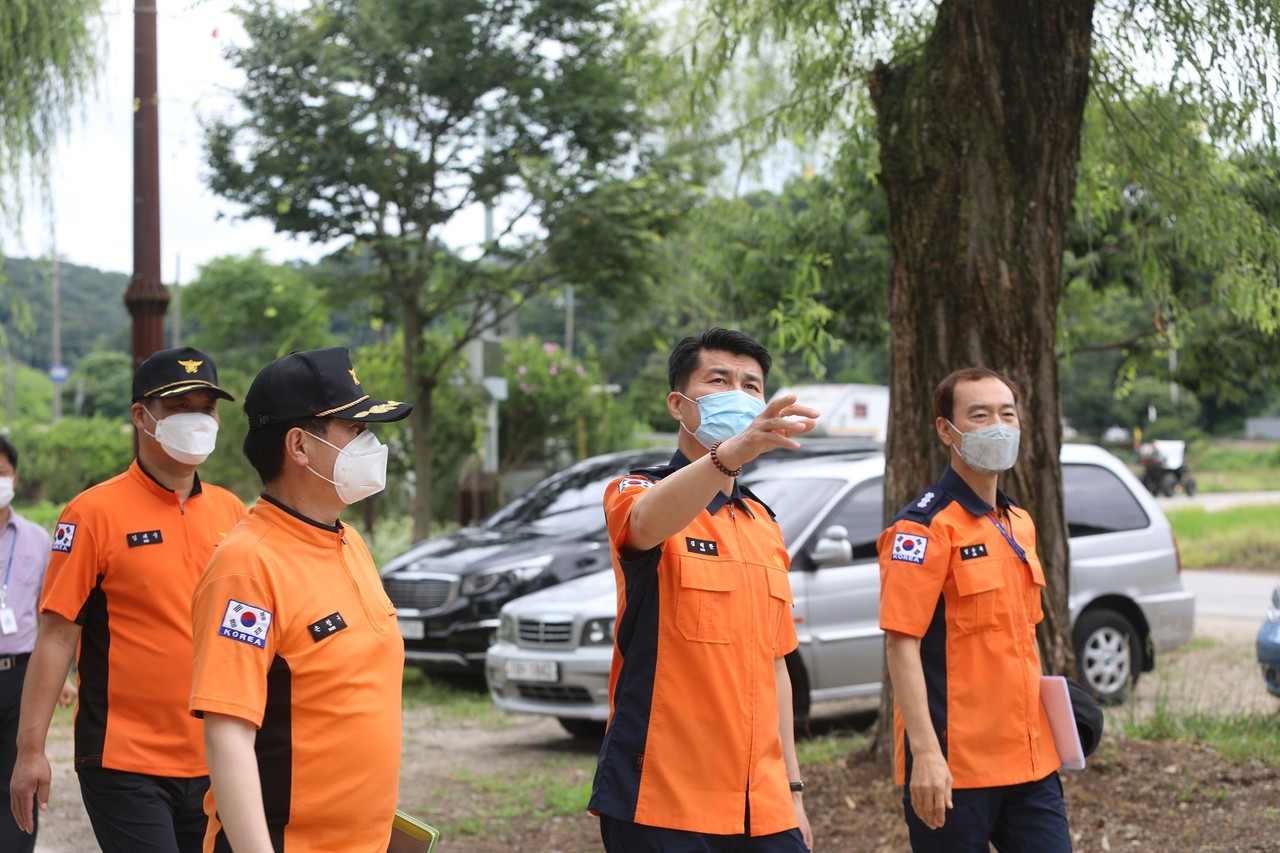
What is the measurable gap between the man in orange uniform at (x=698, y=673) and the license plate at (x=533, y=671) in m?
5.16

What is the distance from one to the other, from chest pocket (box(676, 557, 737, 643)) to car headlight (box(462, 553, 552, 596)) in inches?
269

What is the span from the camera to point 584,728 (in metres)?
9.42

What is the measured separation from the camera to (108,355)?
285ft

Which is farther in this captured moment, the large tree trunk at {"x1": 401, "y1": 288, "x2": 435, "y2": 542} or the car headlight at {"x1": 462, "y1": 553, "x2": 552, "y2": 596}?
the large tree trunk at {"x1": 401, "y1": 288, "x2": 435, "y2": 542}

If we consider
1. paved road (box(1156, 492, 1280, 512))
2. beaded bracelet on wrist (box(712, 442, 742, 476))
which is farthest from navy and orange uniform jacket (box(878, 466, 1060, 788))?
paved road (box(1156, 492, 1280, 512))

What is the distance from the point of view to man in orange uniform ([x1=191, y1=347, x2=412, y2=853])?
262cm

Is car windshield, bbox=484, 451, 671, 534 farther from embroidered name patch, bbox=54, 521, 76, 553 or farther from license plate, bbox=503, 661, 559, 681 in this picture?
embroidered name patch, bbox=54, 521, 76, 553

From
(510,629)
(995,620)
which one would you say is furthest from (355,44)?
(995,620)

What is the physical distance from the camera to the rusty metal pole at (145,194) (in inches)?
307

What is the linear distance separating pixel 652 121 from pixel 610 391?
267 inches

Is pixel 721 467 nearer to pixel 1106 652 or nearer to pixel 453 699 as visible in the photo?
pixel 1106 652

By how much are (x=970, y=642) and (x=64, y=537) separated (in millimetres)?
2614

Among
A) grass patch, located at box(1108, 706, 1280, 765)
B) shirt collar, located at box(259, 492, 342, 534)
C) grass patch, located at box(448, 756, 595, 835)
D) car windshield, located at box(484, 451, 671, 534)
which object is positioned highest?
shirt collar, located at box(259, 492, 342, 534)

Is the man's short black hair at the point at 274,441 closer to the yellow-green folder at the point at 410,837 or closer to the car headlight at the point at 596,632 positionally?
the yellow-green folder at the point at 410,837
